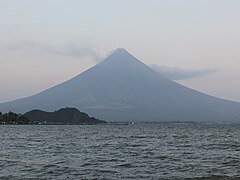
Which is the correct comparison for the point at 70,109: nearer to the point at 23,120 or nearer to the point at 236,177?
the point at 23,120

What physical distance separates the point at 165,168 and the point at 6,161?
26.4 feet

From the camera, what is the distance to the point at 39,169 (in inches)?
713

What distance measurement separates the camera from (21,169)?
59.6 ft

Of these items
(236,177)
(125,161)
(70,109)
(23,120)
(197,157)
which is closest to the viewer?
(236,177)

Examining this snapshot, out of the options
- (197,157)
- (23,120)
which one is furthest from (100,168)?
(23,120)

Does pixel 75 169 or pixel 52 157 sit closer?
pixel 75 169

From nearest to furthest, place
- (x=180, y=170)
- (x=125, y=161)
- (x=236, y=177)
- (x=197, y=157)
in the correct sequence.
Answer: (x=236, y=177) → (x=180, y=170) → (x=125, y=161) → (x=197, y=157)

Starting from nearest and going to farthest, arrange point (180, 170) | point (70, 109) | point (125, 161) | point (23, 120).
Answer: point (180, 170), point (125, 161), point (23, 120), point (70, 109)

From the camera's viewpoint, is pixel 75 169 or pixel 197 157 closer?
pixel 75 169

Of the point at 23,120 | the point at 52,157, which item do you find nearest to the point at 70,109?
the point at 23,120

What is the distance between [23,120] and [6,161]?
152m

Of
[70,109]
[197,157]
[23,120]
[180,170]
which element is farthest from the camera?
[70,109]

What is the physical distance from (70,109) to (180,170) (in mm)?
178148

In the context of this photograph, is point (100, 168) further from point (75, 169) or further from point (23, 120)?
point (23, 120)
